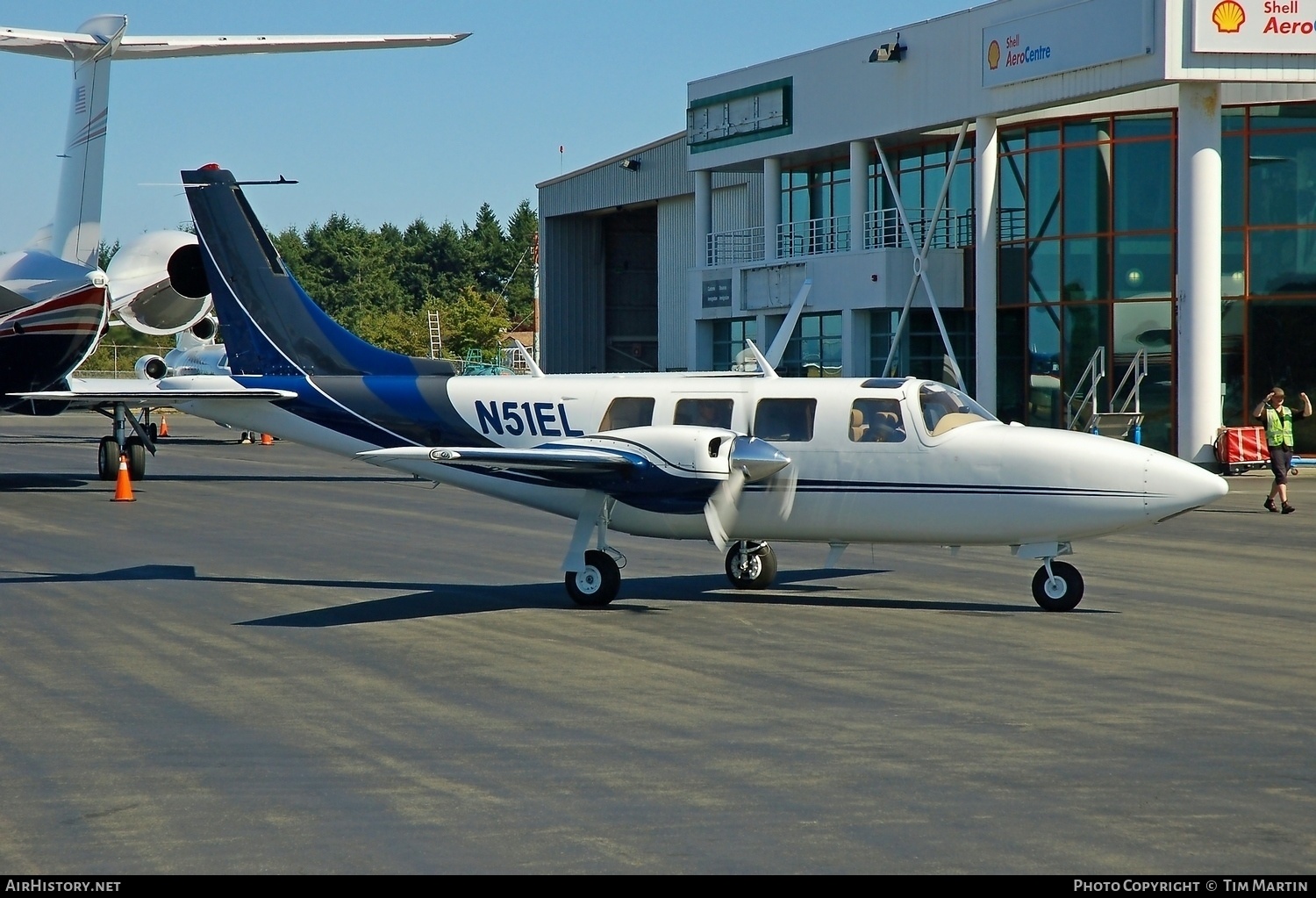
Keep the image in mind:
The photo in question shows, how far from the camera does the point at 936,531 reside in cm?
1355

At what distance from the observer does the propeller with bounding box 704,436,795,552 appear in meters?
13.5

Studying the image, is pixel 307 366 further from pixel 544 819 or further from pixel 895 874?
pixel 895 874

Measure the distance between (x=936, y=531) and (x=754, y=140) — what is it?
108 ft

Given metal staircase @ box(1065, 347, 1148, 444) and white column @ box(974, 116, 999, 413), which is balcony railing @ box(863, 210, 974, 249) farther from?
metal staircase @ box(1065, 347, 1148, 444)

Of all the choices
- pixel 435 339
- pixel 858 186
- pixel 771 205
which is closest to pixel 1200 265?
pixel 858 186

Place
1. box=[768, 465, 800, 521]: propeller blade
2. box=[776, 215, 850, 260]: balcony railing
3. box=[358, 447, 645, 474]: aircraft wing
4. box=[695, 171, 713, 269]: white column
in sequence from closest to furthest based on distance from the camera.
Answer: box=[358, 447, 645, 474]: aircraft wing < box=[768, 465, 800, 521]: propeller blade < box=[776, 215, 850, 260]: balcony railing < box=[695, 171, 713, 269]: white column

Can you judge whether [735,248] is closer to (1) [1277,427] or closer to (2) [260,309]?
(1) [1277,427]

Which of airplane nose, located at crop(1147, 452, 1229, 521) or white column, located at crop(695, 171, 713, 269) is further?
white column, located at crop(695, 171, 713, 269)

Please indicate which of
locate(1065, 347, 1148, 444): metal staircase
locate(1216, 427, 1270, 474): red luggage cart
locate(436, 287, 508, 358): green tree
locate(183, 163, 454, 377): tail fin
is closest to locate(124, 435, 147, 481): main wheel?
locate(183, 163, 454, 377): tail fin

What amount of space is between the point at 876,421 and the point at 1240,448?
20674 mm

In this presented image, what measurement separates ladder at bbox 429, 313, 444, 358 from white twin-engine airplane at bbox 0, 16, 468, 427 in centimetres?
6005

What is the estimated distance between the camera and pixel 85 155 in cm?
3128

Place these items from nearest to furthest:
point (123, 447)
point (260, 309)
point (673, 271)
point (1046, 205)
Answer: point (260, 309), point (123, 447), point (1046, 205), point (673, 271)

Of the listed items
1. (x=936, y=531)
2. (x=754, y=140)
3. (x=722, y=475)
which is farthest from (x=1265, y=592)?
(x=754, y=140)
